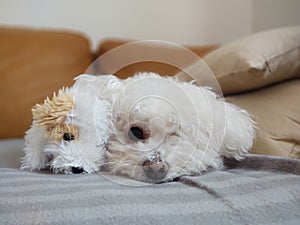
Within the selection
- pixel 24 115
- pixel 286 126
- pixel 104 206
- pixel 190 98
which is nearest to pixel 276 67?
pixel 286 126

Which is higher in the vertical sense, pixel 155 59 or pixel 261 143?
pixel 155 59

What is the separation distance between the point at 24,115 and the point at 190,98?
83 centimetres

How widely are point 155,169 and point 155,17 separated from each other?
3.94 ft

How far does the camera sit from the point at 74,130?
0.75 metres

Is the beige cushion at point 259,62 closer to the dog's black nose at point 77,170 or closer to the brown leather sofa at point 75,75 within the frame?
the brown leather sofa at point 75,75

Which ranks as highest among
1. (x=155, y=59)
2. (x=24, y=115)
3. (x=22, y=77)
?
(x=155, y=59)

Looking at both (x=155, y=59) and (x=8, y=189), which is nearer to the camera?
(x=8, y=189)

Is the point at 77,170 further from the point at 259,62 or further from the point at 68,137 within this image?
the point at 259,62

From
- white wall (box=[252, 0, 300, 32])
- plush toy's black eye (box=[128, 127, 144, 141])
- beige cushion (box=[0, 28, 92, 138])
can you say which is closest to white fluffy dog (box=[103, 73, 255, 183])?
plush toy's black eye (box=[128, 127, 144, 141])

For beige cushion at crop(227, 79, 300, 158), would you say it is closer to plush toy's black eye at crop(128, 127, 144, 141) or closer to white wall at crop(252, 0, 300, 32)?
plush toy's black eye at crop(128, 127, 144, 141)

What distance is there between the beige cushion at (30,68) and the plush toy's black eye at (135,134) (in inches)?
25.9

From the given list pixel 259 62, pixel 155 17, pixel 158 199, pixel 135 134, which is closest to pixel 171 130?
pixel 135 134

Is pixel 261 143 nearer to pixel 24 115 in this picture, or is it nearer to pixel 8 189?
pixel 8 189

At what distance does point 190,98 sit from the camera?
0.76 meters
